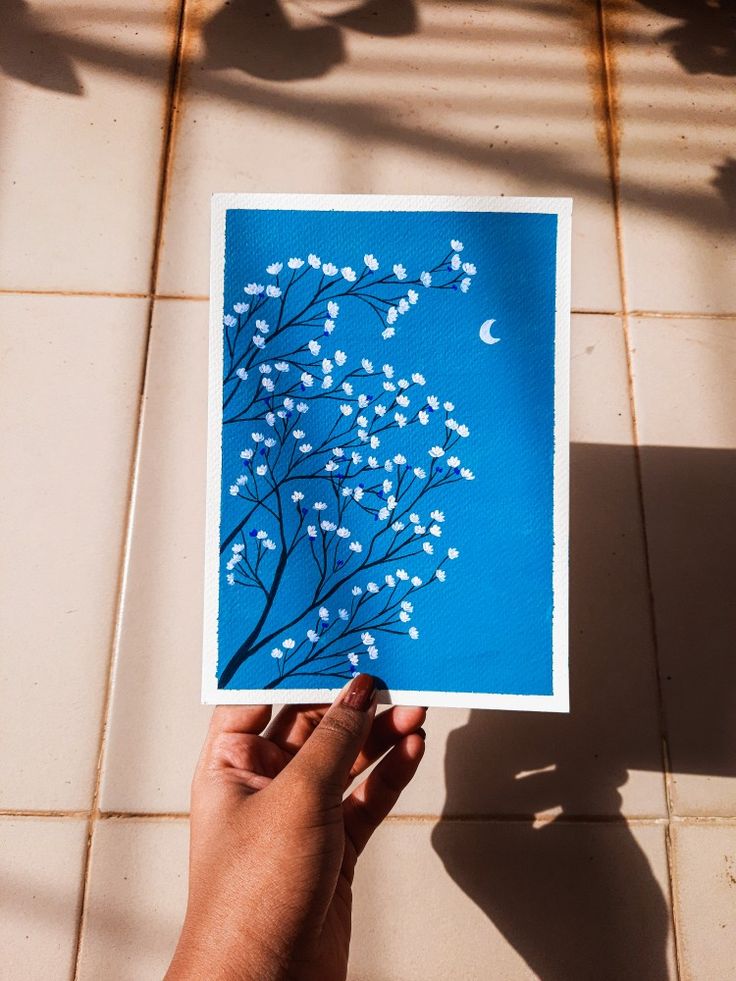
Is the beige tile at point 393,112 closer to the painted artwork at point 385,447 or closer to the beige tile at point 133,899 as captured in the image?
the painted artwork at point 385,447

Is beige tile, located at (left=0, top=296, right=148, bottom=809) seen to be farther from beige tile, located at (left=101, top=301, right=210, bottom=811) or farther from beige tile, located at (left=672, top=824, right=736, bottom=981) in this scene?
beige tile, located at (left=672, top=824, right=736, bottom=981)

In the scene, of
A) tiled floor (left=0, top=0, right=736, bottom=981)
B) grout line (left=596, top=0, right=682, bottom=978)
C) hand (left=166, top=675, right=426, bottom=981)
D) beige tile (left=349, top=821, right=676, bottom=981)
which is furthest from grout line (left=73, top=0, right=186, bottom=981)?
grout line (left=596, top=0, right=682, bottom=978)

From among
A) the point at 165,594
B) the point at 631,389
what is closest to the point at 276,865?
the point at 165,594

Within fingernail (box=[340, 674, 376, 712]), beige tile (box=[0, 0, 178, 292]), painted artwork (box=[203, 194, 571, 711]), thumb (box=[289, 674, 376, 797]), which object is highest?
A: beige tile (box=[0, 0, 178, 292])

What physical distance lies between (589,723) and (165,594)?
61cm

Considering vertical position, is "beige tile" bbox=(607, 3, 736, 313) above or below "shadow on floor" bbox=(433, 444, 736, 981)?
above

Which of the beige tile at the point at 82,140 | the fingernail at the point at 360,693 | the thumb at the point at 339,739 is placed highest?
the beige tile at the point at 82,140

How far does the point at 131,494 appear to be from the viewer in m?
1.17

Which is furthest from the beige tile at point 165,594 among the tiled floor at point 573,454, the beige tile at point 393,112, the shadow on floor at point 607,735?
the shadow on floor at point 607,735

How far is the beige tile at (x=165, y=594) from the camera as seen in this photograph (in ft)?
3.48

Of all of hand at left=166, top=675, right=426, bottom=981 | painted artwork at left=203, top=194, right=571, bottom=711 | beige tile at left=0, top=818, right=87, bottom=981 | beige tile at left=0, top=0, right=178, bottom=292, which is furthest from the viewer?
beige tile at left=0, top=0, right=178, bottom=292

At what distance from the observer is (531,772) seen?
1072mm

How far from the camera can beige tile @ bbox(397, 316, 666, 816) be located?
3.48 feet

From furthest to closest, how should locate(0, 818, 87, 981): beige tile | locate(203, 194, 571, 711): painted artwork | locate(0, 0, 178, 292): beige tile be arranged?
locate(0, 0, 178, 292): beige tile → locate(0, 818, 87, 981): beige tile → locate(203, 194, 571, 711): painted artwork
